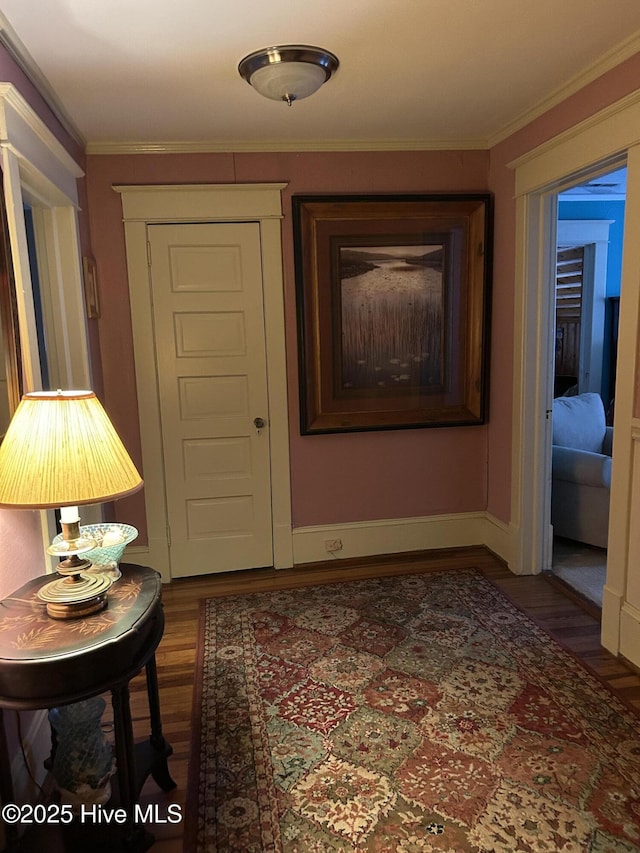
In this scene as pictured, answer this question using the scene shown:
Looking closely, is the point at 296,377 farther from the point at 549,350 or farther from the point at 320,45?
the point at 320,45

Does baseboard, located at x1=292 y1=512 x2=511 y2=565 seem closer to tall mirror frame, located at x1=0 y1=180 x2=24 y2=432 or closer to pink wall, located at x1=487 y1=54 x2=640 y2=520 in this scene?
pink wall, located at x1=487 y1=54 x2=640 y2=520

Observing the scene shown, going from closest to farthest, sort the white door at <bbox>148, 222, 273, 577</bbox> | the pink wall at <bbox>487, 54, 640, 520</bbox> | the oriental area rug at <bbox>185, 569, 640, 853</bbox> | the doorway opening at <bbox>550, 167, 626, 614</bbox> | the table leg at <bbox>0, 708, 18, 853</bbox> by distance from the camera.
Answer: the table leg at <bbox>0, 708, 18, 853</bbox>
the oriental area rug at <bbox>185, 569, 640, 853</bbox>
the pink wall at <bbox>487, 54, 640, 520</bbox>
the white door at <bbox>148, 222, 273, 577</bbox>
the doorway opening at <bbox>550, 167, 626, 614</bbox>

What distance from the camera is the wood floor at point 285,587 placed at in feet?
6.89

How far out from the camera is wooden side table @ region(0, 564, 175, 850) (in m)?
1.42

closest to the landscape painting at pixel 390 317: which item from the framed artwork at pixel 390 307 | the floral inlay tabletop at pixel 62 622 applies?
the framed artwork at pixel 390 307

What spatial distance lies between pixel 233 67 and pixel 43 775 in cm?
265

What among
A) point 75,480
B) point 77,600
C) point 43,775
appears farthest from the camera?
point 43,775

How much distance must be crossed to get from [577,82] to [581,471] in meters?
2.17

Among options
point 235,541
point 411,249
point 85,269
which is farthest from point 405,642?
point 85,269

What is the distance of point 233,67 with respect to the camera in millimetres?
2311

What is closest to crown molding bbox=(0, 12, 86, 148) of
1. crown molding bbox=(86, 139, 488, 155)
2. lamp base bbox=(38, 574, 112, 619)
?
crown molding bbox=(86, 139, 488, 155)

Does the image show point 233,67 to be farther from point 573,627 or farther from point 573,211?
point 573,211

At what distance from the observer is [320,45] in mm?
2182

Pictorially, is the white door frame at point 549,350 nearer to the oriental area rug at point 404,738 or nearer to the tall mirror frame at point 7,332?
the oriental area rug at point 404,738
